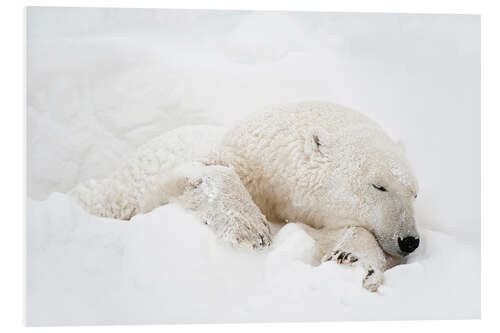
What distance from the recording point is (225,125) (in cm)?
423

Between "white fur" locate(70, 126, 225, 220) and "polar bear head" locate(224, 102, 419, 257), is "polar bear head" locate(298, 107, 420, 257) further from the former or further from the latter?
"white fur" locate(70, 126, 225, 220)

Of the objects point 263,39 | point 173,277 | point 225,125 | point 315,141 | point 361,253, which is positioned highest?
point 263,39

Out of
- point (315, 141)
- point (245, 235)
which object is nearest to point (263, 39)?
point (315, 141)

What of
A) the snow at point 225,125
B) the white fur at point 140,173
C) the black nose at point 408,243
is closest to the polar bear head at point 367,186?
the black nose at point 408,243

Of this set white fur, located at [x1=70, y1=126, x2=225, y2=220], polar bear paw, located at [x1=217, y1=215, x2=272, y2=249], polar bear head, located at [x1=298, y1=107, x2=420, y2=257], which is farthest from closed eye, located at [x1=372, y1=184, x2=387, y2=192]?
white fur, located at [x1=70, y1=126, x2=225, y2=220]

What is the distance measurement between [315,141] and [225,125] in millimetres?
818

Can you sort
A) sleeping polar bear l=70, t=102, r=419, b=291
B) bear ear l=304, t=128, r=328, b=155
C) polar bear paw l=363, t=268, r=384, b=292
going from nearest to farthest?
1. polar bear paw l=363, t=268, r=384, b=292
2. sleeping polar bear l=70, t=102, r=419, b=291
3. bear ear l=304, t=128, r=328, b=155

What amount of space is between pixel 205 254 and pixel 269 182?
0.56 metres

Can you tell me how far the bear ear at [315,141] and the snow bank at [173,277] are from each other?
1.52 ft

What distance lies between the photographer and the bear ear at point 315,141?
3.54 meters

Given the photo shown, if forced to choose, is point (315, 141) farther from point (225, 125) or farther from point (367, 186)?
point (225, 125)

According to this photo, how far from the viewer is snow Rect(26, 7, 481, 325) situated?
3.23 m

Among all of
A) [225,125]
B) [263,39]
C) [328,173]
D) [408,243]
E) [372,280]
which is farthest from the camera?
[225,125]

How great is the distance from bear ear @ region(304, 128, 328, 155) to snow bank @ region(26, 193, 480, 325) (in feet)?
1.52
